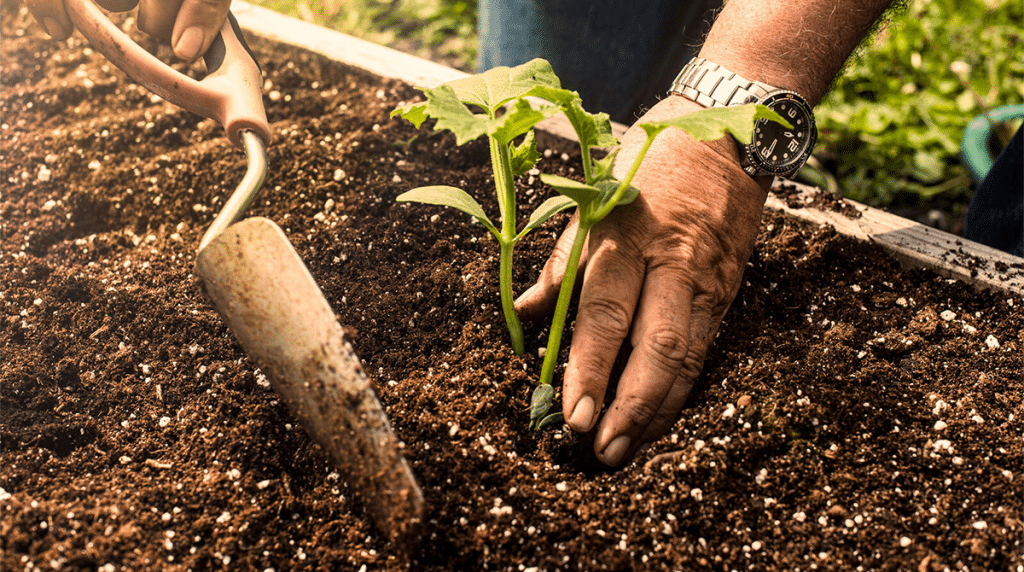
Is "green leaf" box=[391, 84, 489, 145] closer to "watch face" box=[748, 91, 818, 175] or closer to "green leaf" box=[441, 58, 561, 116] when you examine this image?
"green leaf" box=[441, 58, 561, 116]

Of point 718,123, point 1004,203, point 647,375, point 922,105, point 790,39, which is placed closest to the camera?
point 718,123

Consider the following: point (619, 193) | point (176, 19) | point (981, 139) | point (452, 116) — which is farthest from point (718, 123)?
point (981, 139)

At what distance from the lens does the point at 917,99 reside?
2.96 metres

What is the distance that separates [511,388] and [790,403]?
1.79 ft

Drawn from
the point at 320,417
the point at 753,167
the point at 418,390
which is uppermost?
the point at 753,167

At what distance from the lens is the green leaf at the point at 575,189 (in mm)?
965

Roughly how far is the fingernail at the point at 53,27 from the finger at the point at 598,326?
1.46 metres

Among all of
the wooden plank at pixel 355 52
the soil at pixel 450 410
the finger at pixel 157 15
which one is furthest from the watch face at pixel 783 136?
the finger at pixel 157 15

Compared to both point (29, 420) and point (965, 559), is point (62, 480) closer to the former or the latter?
point (29, 420)

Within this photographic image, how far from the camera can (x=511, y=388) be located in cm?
126

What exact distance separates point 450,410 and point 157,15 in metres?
1.20

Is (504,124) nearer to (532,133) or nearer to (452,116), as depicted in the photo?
(452,116)

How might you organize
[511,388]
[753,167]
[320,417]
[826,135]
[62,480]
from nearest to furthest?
[320,417] → [62,480] → [511,388] → [753,167] → [826,135]

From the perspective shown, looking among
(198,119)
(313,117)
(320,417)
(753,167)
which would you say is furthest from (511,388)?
(198,119)
